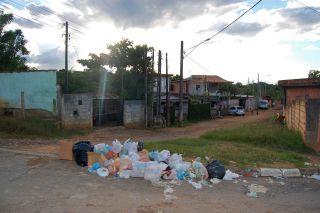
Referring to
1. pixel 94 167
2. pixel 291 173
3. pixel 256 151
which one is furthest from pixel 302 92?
pixel 94 167

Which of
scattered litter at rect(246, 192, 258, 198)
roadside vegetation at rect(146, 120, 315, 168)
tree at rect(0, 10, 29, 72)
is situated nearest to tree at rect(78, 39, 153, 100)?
tree at rect(0, 10, 29, 72)

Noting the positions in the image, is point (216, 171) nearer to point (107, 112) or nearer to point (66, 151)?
point (66, 151)

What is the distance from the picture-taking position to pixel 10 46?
2292 cm

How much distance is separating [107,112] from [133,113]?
5.66 feet

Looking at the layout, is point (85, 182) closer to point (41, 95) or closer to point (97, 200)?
point (97, 200)

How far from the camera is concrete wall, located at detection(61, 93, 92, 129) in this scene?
19.0 meters

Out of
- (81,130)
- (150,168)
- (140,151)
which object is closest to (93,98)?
(81,130)

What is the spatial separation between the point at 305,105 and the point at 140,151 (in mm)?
6779

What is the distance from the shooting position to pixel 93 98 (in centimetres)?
2131

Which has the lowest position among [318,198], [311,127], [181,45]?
[318,198]

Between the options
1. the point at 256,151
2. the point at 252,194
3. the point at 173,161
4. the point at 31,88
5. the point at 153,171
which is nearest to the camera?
the point at 252,194

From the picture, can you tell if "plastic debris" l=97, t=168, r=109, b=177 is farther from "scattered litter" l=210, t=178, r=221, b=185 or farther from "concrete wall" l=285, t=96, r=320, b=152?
"concrete wall" l=285, t=96, r=320, b=152

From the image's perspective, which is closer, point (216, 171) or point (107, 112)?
point (216, 171)

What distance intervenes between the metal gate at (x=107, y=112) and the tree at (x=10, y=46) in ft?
21.7
